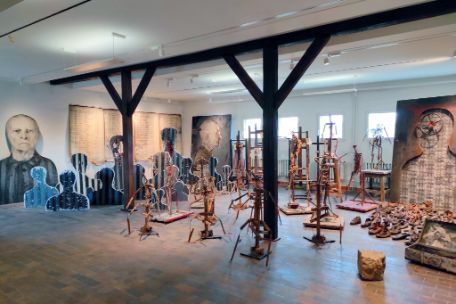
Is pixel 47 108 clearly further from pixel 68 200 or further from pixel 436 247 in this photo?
pixel 436 247

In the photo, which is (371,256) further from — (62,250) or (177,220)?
(62,250)

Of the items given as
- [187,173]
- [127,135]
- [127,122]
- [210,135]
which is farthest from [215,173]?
[127,122]

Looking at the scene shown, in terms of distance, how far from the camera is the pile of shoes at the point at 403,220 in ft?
15.5

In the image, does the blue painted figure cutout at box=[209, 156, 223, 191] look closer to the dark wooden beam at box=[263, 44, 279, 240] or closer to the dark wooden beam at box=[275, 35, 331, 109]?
the dark wooden beam at box=[263, 44, 279, 240]

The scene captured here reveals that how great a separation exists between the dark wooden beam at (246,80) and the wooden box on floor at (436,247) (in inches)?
107

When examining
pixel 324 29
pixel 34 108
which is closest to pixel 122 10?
pixel 324 29

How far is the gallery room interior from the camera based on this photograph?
3322 mm

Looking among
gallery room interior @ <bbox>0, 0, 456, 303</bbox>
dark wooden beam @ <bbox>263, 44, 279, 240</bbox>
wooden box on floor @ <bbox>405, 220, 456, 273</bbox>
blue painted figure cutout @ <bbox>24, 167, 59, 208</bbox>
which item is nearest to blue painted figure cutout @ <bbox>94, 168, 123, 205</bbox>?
gallery room interior @ <bbox>0, 0, 456, 303</bbox>

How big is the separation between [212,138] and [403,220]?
7.16 meters

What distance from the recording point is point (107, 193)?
283 inches

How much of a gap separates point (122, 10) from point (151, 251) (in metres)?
3.06

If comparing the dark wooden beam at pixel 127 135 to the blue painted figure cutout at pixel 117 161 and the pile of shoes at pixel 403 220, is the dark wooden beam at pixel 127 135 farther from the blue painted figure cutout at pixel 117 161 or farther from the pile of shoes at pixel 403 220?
the pile of shoes at pixel 403 220

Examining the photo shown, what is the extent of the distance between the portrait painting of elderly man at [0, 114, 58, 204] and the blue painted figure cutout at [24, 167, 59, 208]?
18.7 inches

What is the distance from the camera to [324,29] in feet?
13.4
